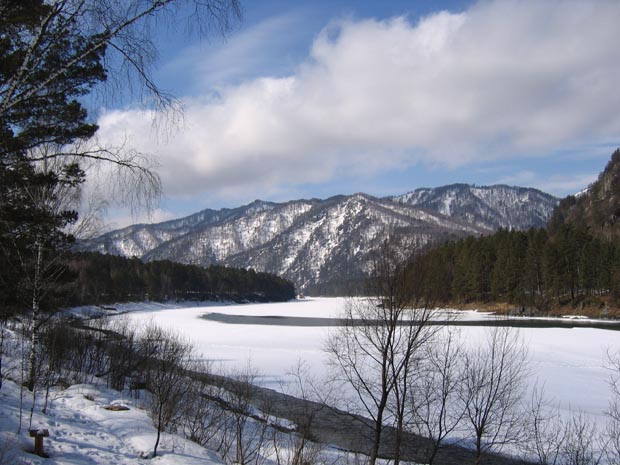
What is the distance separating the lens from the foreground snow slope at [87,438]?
701 centimetres

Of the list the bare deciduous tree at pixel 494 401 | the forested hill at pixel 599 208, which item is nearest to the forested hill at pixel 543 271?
the forested hill at pixel 599 208

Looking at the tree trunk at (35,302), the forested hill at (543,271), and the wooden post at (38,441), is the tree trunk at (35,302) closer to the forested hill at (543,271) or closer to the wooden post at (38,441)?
the wooden post at (38,441)

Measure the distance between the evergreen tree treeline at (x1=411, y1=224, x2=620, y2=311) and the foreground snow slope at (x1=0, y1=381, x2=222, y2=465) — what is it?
57.4m

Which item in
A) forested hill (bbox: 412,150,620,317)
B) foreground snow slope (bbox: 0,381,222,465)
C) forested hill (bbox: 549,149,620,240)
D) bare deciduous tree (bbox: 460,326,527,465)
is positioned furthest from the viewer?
forested hill (bbox: 549,149,620,240)

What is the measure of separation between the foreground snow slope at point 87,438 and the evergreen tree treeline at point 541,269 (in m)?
57.4

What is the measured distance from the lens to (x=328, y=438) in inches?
551

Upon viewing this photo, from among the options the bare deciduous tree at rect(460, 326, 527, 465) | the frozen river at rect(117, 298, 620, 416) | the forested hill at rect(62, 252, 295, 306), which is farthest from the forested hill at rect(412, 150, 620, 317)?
the forested hill at rect(62, 252, 295, 306)

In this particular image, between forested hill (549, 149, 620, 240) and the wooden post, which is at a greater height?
forested hill (549, 149, 620, 240)

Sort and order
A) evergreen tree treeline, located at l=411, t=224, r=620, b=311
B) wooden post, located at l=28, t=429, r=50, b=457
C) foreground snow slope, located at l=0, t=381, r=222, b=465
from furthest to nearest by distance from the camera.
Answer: evergreen tree treeline, located at l=411, t=224, r=620, b=311
foreground snow slope, located at l=0, t=381, r=222, b=465
wooden post, located at l=28, t=429, r=50, b=457

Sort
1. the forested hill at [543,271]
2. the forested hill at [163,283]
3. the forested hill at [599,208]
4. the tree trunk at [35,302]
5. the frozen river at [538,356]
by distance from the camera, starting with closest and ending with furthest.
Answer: the tree trunk at [35,302] < the frozen river at [538,356] < the forested hill at [543,271] < the forested hill at [163,283] < the forested hill at [599,208]

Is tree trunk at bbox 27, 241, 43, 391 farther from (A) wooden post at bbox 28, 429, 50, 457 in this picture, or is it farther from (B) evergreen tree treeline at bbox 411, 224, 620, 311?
(B) evergreen tree treeline at bbox 411, 224, 620, 311

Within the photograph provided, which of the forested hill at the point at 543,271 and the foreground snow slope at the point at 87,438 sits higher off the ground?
the forested hill at the point at 543,271

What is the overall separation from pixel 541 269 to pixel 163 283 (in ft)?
282

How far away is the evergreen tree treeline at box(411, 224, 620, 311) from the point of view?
225 feet
